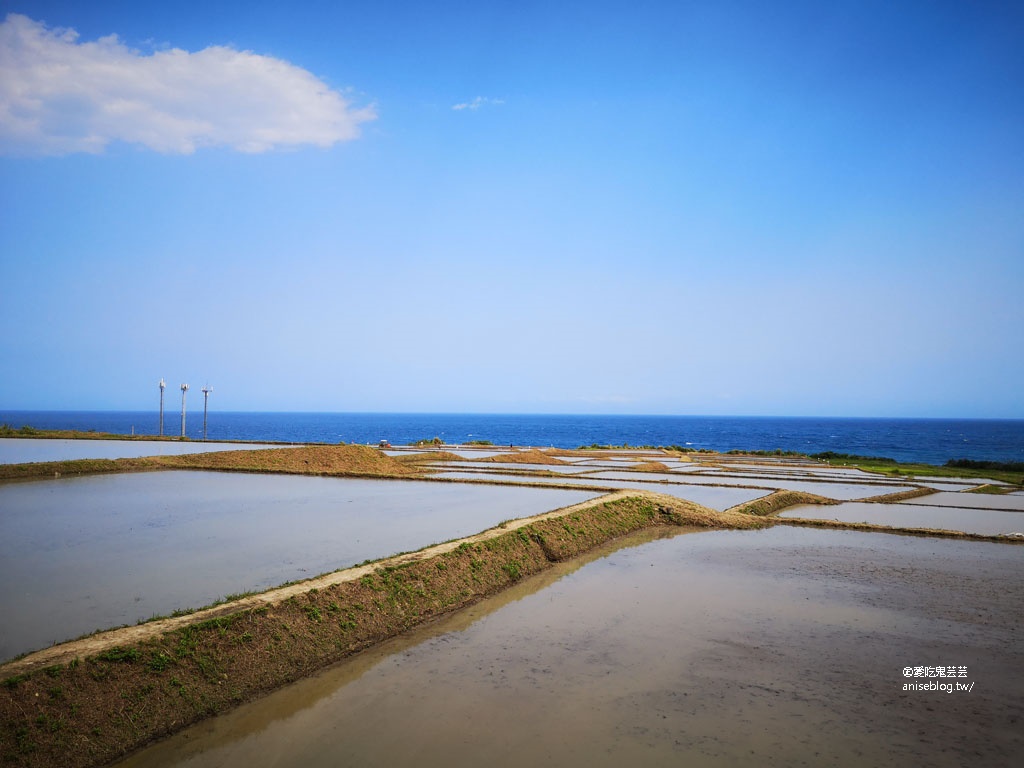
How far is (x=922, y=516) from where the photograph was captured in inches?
712

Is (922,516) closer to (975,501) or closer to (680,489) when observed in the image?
(975,501)

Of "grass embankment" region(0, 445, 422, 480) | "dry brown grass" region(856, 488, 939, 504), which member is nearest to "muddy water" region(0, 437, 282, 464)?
"grass embankment" region(0, 445, 422, 480)

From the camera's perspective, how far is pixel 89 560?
30.0ft

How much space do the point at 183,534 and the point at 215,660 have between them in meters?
6.03

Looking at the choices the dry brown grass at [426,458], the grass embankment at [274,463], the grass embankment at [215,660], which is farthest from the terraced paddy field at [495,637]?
the dry brown grass at [426,458]

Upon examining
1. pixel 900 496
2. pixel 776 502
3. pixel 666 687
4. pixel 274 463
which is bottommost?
pixel 900 496

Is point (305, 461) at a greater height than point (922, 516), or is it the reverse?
point (305, 461)

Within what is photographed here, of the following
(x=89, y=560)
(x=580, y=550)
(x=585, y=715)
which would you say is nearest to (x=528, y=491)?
(x=580, y=550)

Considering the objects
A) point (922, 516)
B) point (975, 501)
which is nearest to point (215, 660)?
point (922, 516)

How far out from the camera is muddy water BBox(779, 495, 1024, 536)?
648 inches

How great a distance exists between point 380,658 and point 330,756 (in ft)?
6.54

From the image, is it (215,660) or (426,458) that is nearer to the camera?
(215,660)

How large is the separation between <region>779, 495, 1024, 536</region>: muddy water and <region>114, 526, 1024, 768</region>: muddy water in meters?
6.67

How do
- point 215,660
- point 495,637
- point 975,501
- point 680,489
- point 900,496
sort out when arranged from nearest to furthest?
point 215,660 → point 495,637 → point 975,501 → point 900,496 → point 680,489
